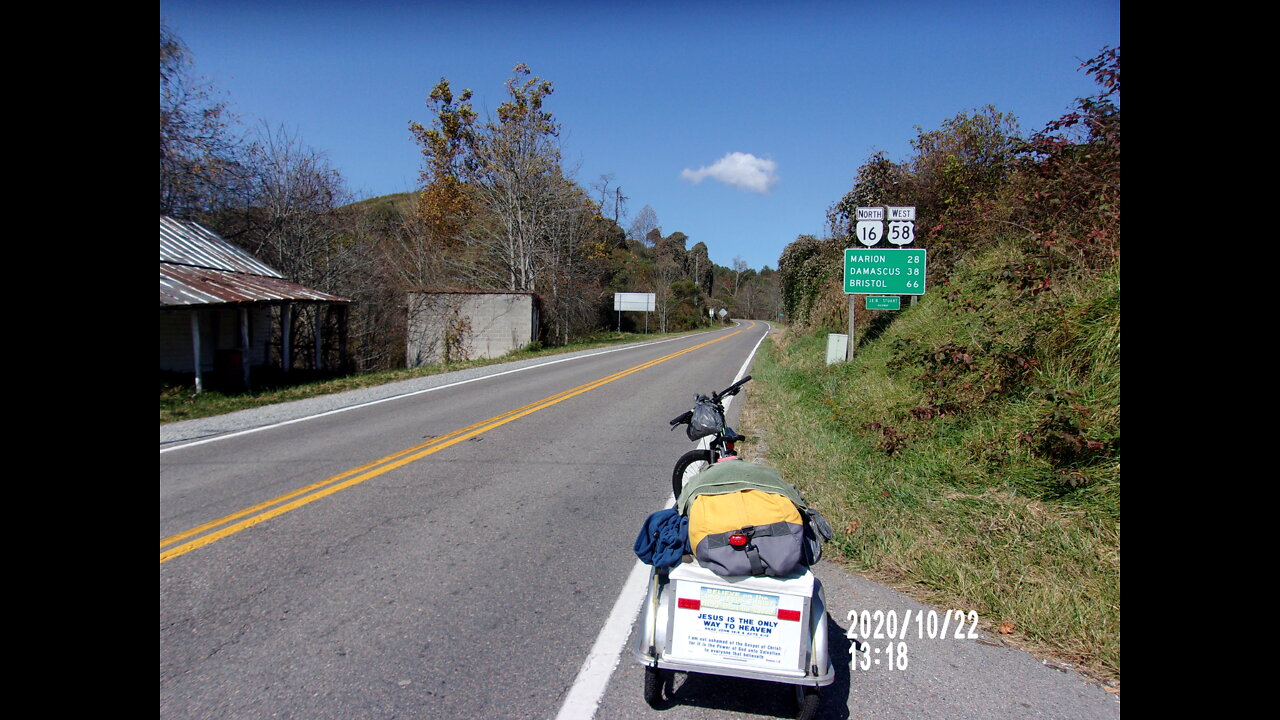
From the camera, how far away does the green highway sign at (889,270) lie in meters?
12.8

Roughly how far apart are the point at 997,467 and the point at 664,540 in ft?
13.2

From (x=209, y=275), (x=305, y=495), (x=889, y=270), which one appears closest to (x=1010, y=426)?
(x=305, y=495)

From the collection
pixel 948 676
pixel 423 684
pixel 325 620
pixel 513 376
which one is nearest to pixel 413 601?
pixel 325 620

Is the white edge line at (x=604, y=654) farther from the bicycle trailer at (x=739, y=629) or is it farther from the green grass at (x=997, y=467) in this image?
the green grass at (x=997, y=467)

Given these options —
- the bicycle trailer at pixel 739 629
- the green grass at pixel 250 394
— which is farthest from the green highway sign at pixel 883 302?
the green grass at pixel 250 394

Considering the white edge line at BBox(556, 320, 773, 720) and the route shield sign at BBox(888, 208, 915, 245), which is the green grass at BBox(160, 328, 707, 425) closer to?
the white edge line at BBox(556, 320, 773, 720)

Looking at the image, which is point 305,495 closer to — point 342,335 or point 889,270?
point 889,270

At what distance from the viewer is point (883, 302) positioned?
44.6 feet

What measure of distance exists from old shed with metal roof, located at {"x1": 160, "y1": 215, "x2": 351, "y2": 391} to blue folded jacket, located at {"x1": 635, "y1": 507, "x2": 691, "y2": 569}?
48.3 ft

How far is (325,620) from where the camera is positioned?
158 inches

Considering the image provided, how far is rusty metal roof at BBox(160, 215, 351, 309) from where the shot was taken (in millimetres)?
15359

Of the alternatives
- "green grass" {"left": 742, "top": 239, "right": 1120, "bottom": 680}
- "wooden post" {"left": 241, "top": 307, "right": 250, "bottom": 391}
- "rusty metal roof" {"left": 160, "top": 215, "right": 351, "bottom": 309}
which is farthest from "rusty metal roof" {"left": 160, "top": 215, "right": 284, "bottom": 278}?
"green grass" {"left": 742, "top": 239, "right": 1120, "bottom": 680}

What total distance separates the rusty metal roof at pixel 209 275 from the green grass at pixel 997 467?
12.9 metres
